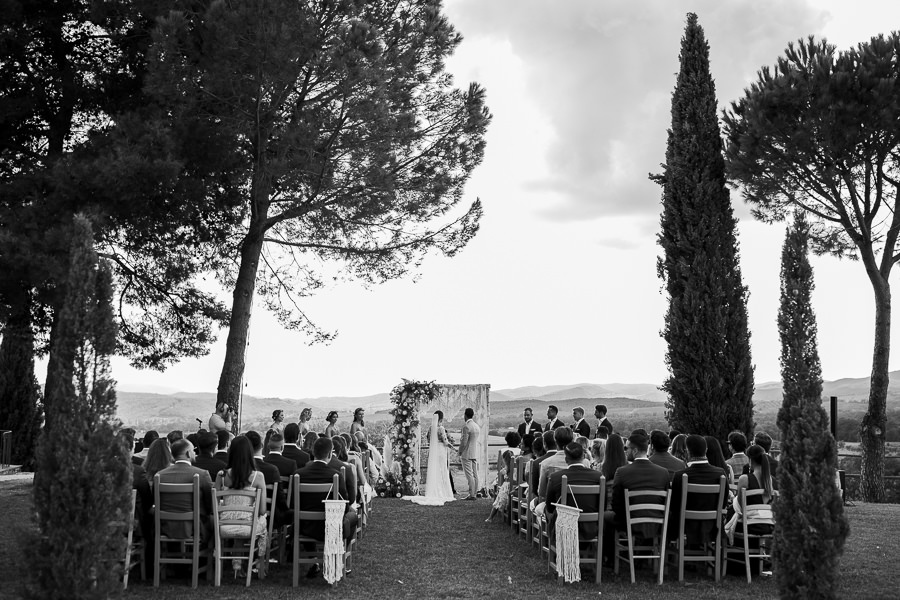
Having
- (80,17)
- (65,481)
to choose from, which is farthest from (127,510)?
(80,17)

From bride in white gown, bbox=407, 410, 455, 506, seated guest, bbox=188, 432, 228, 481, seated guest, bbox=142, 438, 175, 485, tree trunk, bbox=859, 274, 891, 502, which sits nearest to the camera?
seated guest, bbox=142, 438, 175, 485

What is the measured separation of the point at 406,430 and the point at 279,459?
8124 mm

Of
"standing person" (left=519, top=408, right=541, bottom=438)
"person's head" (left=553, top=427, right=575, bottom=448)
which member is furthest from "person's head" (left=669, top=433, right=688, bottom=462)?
"standing person" (left=519, top=408, right=541, bottom=438)

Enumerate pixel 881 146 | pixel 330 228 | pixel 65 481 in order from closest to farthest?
pixel 65 481
pixel 330 228
pixel 881 146

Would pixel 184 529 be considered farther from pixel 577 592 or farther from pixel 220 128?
pixel 220 128

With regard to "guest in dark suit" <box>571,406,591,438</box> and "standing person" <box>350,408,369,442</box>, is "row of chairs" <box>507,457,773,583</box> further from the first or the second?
"standing person" <box>350,408,369,442</box>

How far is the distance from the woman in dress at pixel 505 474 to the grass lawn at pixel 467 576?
51cm

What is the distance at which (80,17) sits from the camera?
48.5 feet

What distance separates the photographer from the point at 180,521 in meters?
7.23

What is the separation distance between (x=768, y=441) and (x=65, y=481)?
315 inches

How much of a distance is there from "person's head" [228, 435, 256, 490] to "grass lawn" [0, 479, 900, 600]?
90cm

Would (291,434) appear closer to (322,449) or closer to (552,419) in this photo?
(322,449)

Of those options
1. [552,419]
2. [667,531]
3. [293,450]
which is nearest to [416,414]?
[552,419]

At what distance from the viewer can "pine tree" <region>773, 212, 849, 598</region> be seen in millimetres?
5289
